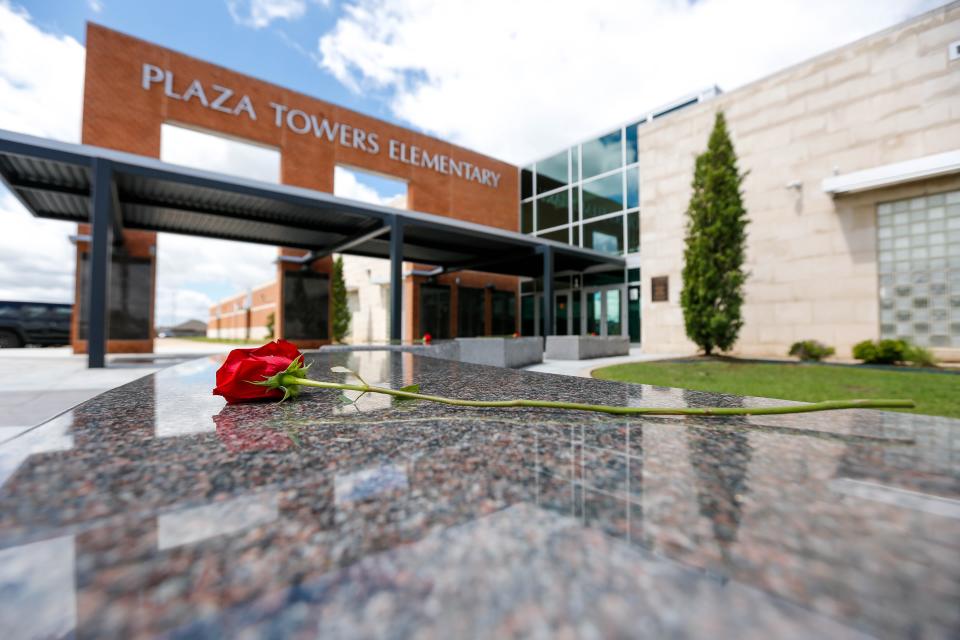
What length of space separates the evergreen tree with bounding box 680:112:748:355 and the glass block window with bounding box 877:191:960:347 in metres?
3.32

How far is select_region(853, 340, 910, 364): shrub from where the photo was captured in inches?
403

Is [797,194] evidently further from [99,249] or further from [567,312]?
[99,249]

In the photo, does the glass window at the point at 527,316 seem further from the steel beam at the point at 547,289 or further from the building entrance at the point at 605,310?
the steel beam at the point at 547,289

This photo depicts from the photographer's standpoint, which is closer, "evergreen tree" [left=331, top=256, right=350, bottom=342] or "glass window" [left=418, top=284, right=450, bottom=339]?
"evergreen tree" [left=331, top=256, right=350, bottom=342]


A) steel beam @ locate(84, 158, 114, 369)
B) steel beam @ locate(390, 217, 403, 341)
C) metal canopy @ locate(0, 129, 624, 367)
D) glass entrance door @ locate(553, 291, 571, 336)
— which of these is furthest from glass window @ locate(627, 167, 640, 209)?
steel beam @ locate(84, 158, 114, 369)

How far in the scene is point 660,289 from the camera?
1572 centimetres

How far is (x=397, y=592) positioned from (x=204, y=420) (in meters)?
1.09

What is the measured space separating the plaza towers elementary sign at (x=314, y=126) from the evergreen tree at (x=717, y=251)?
39.9 ft

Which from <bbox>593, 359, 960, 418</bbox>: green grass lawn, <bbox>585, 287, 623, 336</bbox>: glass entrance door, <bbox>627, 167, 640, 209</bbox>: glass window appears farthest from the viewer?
<bbox>585, 287, 623, 336</bbox>: glass entrance door

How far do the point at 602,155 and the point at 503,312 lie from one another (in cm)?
998

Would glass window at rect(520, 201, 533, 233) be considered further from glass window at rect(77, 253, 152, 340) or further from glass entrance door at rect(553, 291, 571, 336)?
glass window at rect(77, 253, 152, 340)

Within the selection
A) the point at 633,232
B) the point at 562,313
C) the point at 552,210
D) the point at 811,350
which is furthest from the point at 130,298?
the point at 811,350

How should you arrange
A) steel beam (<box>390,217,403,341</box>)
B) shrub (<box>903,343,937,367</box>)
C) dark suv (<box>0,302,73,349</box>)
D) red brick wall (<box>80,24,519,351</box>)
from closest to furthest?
shrub (<box>903,343,937,367</box>) < steel beam (<box>390,217,403,341</box>) < red brick wall (<box>80,24,519,351</box>) < dark suv (<box>0,302,73,349</box>)

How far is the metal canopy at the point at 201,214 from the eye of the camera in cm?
817
